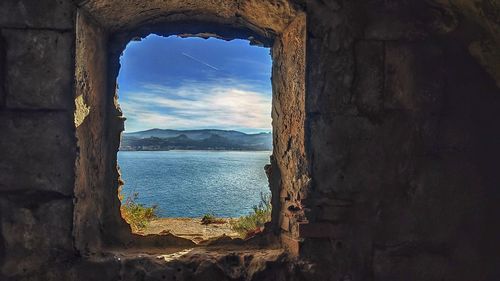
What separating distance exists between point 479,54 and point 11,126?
8.66ft

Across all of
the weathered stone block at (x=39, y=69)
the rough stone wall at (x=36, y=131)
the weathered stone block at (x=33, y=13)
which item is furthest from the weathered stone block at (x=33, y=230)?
the weathered stone block at (x=33, y=13)

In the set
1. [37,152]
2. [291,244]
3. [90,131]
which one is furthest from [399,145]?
[37,152]

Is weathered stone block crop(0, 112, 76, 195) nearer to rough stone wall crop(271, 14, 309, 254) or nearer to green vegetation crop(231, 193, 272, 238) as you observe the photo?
rough stone wall crop(271, 14, 309, 254)

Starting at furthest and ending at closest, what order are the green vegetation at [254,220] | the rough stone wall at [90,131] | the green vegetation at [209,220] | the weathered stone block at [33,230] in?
the green vegetation at [209,220]
the green vegetation at [254,220]
the rough stone wall at [90,131]
the weathered stone block at [33,230]

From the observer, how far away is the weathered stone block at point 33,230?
7.72 ft

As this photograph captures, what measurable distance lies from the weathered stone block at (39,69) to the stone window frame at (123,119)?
7cm

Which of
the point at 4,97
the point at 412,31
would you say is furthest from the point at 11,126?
the point at 412,31

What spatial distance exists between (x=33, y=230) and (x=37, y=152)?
16.2 inches

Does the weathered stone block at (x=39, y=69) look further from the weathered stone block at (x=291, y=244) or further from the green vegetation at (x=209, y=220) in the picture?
the green vegetation at (x=209, y=220)

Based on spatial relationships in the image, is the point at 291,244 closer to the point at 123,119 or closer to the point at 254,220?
the point at 123,119

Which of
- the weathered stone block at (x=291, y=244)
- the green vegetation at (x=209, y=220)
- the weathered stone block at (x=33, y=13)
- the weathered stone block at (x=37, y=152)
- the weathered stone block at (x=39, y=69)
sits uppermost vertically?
the weathered stone block at (x=33, y=13)

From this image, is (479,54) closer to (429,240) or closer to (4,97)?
(429,240)

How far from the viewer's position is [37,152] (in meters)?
2.38

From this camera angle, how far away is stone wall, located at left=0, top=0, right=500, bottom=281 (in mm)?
2379
